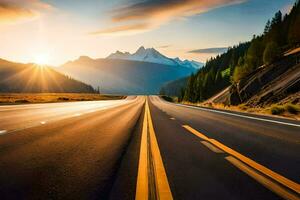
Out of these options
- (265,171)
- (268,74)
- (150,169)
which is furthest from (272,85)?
(150,169)

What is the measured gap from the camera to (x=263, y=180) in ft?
13.5

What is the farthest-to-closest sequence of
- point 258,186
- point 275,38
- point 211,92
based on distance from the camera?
point 211,92
point 275,38
point 258,186

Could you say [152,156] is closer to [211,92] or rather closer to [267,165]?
[267,165]

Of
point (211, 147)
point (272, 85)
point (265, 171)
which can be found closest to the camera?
point (265, 171)

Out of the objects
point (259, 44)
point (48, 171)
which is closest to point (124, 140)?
point (48, 171)

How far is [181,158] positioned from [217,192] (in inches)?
79.6

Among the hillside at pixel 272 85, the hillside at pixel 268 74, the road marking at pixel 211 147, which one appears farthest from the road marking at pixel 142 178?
the hillside at pixel 268 74

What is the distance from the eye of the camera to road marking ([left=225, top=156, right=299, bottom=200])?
3504mm

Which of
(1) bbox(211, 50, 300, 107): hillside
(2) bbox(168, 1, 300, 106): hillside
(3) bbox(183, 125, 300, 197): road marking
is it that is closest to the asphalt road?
(3) bbox(183, 125, 300, 197): road marking

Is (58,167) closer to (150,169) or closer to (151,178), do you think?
(150,169)

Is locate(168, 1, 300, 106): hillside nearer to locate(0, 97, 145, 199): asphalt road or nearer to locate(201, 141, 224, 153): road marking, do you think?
locate(201, 141, 224, 153): road marking

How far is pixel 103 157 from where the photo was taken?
5.75 metres

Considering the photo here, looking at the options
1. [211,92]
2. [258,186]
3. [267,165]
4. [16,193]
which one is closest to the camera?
[16,193]

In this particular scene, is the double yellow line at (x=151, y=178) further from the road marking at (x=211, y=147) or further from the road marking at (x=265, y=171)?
the road marking at (x=265, y=171)
